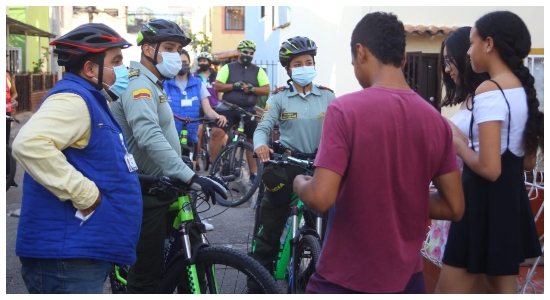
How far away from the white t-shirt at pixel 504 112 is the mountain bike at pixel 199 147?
500cm

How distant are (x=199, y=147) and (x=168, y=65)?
7696 mm

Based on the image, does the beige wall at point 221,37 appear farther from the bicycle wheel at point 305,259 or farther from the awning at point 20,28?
the bicycle wheel at point 305,259

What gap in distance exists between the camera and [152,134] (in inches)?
152

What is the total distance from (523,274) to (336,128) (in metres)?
3.18

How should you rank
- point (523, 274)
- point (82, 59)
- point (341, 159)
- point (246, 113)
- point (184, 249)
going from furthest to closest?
point (246, 113), point (523, 274), point (184, 249), point (82, 59), point (341, 159)

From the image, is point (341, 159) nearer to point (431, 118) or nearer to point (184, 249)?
point (431, 118)

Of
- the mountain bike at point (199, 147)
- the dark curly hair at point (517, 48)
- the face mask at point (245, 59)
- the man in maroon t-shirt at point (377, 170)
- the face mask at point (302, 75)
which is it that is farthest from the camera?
the face mask at point (245, 59)

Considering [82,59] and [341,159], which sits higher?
[82,59]

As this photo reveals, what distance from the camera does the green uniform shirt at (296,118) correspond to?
508cm

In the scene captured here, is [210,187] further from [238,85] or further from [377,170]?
[238,85]

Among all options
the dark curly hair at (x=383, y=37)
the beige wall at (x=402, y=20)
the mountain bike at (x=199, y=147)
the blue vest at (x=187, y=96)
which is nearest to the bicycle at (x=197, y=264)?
the dark curly hair at (x=383, y=37)

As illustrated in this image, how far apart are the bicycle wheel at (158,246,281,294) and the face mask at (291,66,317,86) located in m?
1.79

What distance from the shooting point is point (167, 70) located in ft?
14.0
